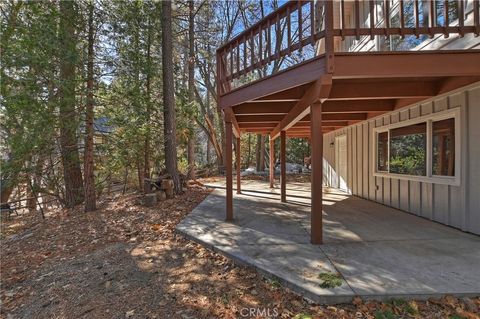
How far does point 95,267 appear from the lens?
345cm

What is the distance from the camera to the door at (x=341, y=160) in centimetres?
851

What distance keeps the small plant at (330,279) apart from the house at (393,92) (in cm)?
93

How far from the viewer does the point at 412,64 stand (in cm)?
309

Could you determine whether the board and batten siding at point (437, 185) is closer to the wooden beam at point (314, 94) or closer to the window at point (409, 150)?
the window at point (409, 150)

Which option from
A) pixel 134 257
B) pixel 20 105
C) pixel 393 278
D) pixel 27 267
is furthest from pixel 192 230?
pixel 20 105

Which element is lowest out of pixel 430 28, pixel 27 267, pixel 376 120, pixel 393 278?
pixel 27 267

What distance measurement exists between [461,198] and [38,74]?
783cm

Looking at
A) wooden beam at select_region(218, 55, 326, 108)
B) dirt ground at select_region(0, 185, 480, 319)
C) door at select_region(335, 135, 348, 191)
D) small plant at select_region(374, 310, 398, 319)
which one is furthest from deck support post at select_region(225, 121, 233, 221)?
door at select_region(335, 135, 348, 191)

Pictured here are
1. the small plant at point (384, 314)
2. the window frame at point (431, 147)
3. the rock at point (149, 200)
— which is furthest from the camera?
the rock at point (149, 200)

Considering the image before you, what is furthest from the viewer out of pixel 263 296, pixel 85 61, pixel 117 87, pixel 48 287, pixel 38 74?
pixel 117 87

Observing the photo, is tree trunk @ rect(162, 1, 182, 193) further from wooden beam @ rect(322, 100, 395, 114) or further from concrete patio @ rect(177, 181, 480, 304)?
wooden beam @ rect(322, 100, 395, 114)

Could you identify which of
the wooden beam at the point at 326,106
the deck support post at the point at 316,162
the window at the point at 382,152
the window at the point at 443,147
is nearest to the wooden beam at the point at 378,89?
the window at the point at 443,147

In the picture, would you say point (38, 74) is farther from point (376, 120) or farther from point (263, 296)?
point (376, 120)

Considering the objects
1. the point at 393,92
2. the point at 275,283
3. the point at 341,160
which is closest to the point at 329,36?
the point at 393,92
